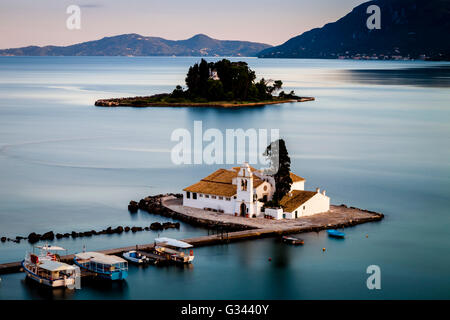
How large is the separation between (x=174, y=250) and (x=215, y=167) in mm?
26694

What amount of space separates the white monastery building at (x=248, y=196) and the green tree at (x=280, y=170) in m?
0.44

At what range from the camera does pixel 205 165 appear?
6262 cm

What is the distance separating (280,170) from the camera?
39938 mm

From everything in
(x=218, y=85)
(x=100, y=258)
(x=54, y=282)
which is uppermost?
(x=218, y=85)

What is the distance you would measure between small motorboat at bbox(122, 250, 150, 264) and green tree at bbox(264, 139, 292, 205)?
9.68m

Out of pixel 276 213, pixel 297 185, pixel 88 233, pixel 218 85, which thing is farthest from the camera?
pixel 218 85

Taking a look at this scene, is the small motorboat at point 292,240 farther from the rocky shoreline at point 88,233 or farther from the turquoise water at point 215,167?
the rocky shoreline at point 88,233

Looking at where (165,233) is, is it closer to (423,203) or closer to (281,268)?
(281,268)

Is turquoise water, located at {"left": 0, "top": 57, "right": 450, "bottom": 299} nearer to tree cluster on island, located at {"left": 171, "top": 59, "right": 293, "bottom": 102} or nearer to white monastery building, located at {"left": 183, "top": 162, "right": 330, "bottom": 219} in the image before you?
white monastery building, located at {"left": 183, "top": 162, "right": 330, "bottom": 219}

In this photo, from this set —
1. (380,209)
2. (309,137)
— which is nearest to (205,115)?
(309,137)

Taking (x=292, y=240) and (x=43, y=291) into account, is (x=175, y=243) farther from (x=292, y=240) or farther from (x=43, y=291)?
(x=43, y=291)

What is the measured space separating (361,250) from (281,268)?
17.3 ft

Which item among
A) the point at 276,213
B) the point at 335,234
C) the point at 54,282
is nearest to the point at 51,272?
the point at 54,282

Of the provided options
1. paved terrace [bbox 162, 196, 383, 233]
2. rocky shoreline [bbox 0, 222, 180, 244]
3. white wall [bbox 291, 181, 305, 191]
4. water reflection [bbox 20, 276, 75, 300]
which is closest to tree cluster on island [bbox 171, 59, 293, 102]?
paved terrace [bbox 162, 196, 383, 233]
